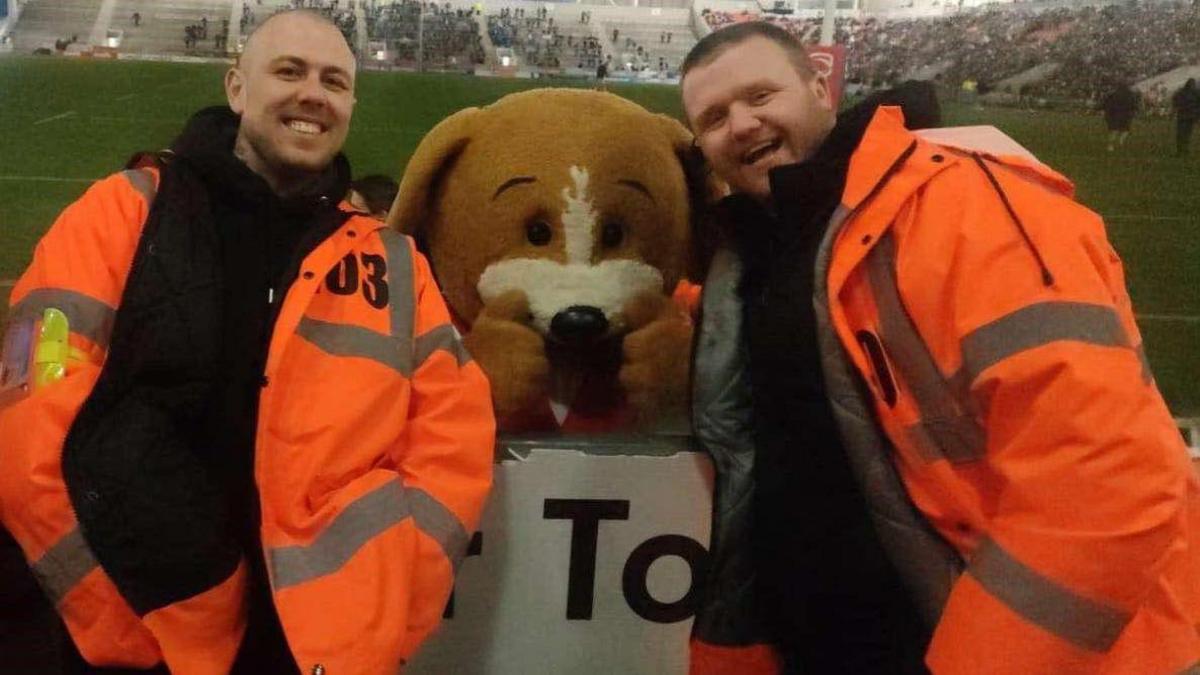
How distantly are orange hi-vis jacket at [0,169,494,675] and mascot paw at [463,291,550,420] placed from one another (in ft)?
0.89

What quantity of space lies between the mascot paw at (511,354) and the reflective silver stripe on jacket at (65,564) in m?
0.59

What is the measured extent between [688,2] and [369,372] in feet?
6.63

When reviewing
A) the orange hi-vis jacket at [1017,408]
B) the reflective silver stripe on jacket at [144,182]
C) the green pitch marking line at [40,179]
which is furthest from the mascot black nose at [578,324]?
the green pitch marking line at [40,179]

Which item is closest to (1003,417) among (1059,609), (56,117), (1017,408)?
(1017,408)

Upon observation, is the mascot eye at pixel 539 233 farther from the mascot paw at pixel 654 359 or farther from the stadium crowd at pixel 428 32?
the stadium crowd at pixel 428 32

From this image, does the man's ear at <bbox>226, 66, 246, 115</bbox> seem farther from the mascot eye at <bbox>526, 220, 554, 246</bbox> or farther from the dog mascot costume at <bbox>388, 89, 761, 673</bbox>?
the mascot eye at <bbox>526, 220, 554, 246</bbox>

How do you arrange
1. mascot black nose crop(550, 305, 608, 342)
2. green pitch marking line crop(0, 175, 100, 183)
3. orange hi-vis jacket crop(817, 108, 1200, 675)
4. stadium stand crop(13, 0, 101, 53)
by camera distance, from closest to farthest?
orange hi-vis jacket crop(817, 108, 1200, 675), mascot black nose crop(550, 305, 608, 342), stadium stand crop(13, 0, 101, 53), green pitch marking line crop(0, 175, 100, 183)

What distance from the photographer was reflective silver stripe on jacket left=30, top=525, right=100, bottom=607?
1037mm

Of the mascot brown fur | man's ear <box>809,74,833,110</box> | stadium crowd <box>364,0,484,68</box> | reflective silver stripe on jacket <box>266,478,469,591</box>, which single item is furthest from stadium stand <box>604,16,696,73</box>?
reflective silver stripe on jacket <box>266,478,469,591</box>

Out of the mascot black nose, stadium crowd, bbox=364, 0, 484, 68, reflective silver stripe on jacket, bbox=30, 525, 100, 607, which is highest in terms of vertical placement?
stadium crowd, bbox=364, 0, 484, 68

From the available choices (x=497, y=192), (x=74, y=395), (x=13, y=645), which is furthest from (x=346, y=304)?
(x=13, y=645)

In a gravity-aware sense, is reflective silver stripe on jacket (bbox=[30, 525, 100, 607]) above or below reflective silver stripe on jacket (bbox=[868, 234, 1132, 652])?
below

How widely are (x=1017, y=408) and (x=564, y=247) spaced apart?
2.54 feet

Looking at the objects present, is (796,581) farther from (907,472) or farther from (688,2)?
(688,2)
